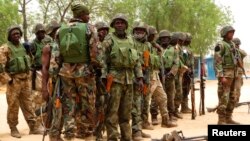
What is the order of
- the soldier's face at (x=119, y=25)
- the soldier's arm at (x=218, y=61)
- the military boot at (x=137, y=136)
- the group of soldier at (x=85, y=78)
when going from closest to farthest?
the group of soldier at (x=85, y=78) → the soldier's face at (x=119, y=25) → the military boot at (x=137, y=136) → the soldier's arm at (x=218, y=61)

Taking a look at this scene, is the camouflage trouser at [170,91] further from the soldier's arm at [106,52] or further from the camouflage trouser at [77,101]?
the camouflage trouser at [77,101]

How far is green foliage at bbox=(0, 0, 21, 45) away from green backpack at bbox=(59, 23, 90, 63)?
28.9 meters

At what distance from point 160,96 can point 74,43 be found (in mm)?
3934

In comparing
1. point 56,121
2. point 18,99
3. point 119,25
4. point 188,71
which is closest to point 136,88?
point 119,25

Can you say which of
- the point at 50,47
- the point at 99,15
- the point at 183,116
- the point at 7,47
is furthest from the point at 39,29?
the point at 99,15

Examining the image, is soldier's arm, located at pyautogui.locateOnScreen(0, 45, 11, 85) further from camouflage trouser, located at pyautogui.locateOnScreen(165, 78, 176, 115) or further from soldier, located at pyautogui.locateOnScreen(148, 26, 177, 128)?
camouflage trouser, located at pyautogui.locateOnScreen(165, 78, 176, 115)

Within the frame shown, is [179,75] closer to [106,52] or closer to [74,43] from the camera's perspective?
[106,52]

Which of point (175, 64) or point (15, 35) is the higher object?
point (15, 35)

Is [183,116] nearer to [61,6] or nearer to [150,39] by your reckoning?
[150,39]

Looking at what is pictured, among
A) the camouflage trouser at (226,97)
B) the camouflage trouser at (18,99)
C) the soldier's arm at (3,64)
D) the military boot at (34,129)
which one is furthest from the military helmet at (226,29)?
the soldier's arm at (3,64)

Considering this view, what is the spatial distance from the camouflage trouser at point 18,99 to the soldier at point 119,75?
2.62m

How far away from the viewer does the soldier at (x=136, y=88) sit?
8711mm

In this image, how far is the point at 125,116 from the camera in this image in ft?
26.0

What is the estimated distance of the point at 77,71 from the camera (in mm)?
7090
